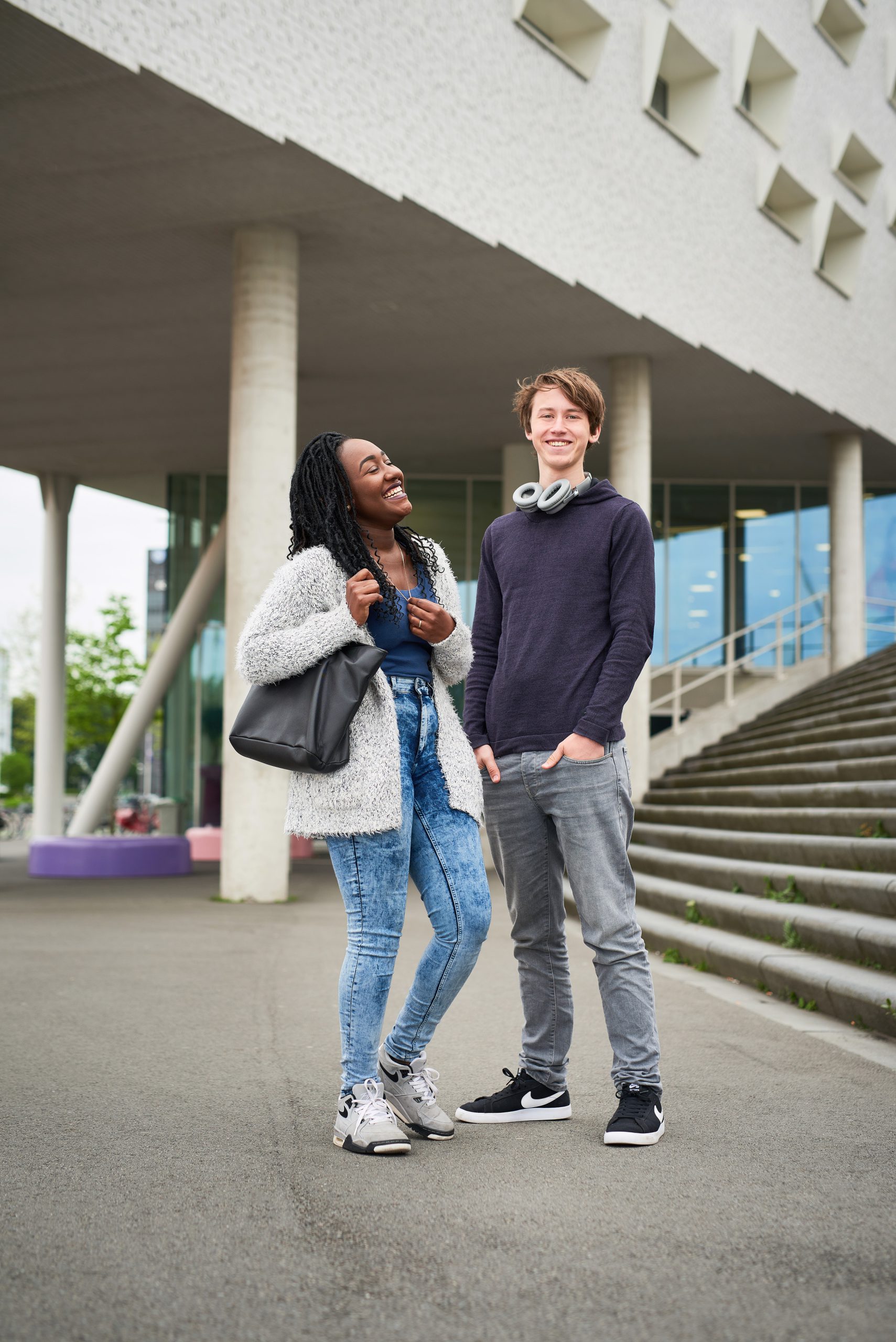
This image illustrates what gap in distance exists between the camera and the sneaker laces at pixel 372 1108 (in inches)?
140

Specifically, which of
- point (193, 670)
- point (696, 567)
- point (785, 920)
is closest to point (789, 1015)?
point (785, 920)

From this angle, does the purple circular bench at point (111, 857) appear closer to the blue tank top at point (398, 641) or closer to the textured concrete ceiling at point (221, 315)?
the textured concrete ceiling at point (221, 315)

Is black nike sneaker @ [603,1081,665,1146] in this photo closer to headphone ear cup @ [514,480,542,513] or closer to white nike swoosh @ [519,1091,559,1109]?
white nike swoosh @ [519,1091,559,1109]

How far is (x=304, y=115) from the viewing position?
10.3 m

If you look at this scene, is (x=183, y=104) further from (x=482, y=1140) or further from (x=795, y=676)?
(x=795, y=676)

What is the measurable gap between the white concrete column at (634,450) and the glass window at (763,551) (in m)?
8.06

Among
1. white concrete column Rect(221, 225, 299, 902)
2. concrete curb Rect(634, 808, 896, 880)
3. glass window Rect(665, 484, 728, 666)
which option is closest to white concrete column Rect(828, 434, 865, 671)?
glass window Rect(665, 484, 728, 666)

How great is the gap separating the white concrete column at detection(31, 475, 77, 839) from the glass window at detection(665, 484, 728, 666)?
1107 centimetres

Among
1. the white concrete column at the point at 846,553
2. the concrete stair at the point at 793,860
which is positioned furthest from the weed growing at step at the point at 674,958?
the white concrete column at the point at 846,553

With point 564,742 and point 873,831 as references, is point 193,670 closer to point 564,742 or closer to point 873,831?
point 873,831

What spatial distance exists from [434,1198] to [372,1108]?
48 centimetres

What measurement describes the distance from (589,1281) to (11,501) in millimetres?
37729

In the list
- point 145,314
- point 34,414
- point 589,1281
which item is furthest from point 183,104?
point 34,414

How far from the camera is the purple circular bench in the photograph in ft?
48.9
